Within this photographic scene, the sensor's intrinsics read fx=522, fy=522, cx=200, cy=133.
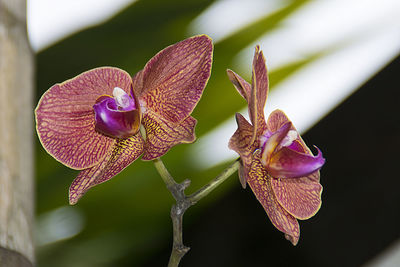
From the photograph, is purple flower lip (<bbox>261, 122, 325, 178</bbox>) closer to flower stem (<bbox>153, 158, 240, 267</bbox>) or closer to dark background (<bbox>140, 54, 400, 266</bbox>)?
flower stem (<bbox>153, 158, 240, 267</bbox>)

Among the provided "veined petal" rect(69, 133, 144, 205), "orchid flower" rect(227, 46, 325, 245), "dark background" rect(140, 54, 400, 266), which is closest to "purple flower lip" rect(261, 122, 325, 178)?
"orchid flower" rect(227, 46, 325, 245)

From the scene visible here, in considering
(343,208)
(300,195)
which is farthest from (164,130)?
(343,208)

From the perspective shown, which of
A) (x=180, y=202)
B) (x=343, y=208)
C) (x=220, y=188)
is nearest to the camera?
(x=180, y=202)

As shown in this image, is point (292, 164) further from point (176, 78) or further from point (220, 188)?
point (220, 188)

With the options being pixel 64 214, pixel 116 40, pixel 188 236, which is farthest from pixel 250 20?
pixel 64 214

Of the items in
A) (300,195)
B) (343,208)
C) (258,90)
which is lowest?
(343,208)

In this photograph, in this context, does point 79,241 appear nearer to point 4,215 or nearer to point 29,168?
point 29,168

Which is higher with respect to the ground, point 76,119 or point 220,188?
point 76,119
